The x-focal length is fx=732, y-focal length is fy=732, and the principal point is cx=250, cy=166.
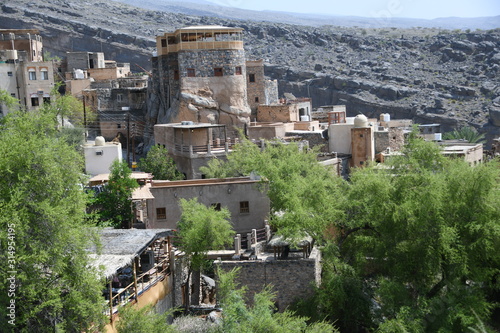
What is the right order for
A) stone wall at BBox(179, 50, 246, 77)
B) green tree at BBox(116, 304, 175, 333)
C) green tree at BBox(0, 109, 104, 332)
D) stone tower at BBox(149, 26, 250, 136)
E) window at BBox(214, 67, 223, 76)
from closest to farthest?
green tree at BBox(0, 109, 104, 332) → green tree at BBox(116, 304, 175, 333) → stone tower at BBox(149, 26, 250, 136) → stone wall at BBox(179, 50, 246, 77) → window at BBox(214, 67, 223, 76)

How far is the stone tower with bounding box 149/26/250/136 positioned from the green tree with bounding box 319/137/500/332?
76.1 feet

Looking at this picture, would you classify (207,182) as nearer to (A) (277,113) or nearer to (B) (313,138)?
(B) (313,138)

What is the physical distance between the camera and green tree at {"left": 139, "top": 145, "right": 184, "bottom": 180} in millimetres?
39875

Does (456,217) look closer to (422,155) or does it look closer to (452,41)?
(422,155)

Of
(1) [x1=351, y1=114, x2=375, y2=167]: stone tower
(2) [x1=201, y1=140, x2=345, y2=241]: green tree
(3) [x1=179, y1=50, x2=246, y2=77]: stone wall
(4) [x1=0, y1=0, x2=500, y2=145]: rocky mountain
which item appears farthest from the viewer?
(4) [x1=0, y1=0, x2=500, y2=145]: rocky mountain

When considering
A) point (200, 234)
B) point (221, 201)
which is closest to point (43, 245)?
point (200, 234)

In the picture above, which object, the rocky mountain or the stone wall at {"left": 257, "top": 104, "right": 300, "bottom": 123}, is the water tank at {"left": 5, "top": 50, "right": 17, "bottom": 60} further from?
the rocky mountain

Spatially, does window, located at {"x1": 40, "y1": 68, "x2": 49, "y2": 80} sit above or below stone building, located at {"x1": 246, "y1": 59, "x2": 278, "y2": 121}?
above

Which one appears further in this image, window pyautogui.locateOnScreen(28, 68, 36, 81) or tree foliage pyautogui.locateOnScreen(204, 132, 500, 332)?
window pyautogui.locateOnScreen(28, 68, 36, 81)

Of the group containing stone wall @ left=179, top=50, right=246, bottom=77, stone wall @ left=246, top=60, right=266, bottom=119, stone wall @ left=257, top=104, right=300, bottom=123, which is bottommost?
stone wall @ left=257, top=104, right=300, bottom=123

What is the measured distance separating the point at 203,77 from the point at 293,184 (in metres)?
20.9

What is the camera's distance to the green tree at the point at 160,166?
39.9 m

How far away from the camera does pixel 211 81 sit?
50.2m

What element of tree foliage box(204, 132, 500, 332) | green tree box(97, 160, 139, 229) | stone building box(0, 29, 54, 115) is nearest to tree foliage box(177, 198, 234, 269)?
tree foliage box(204, 132, 500, 332)
